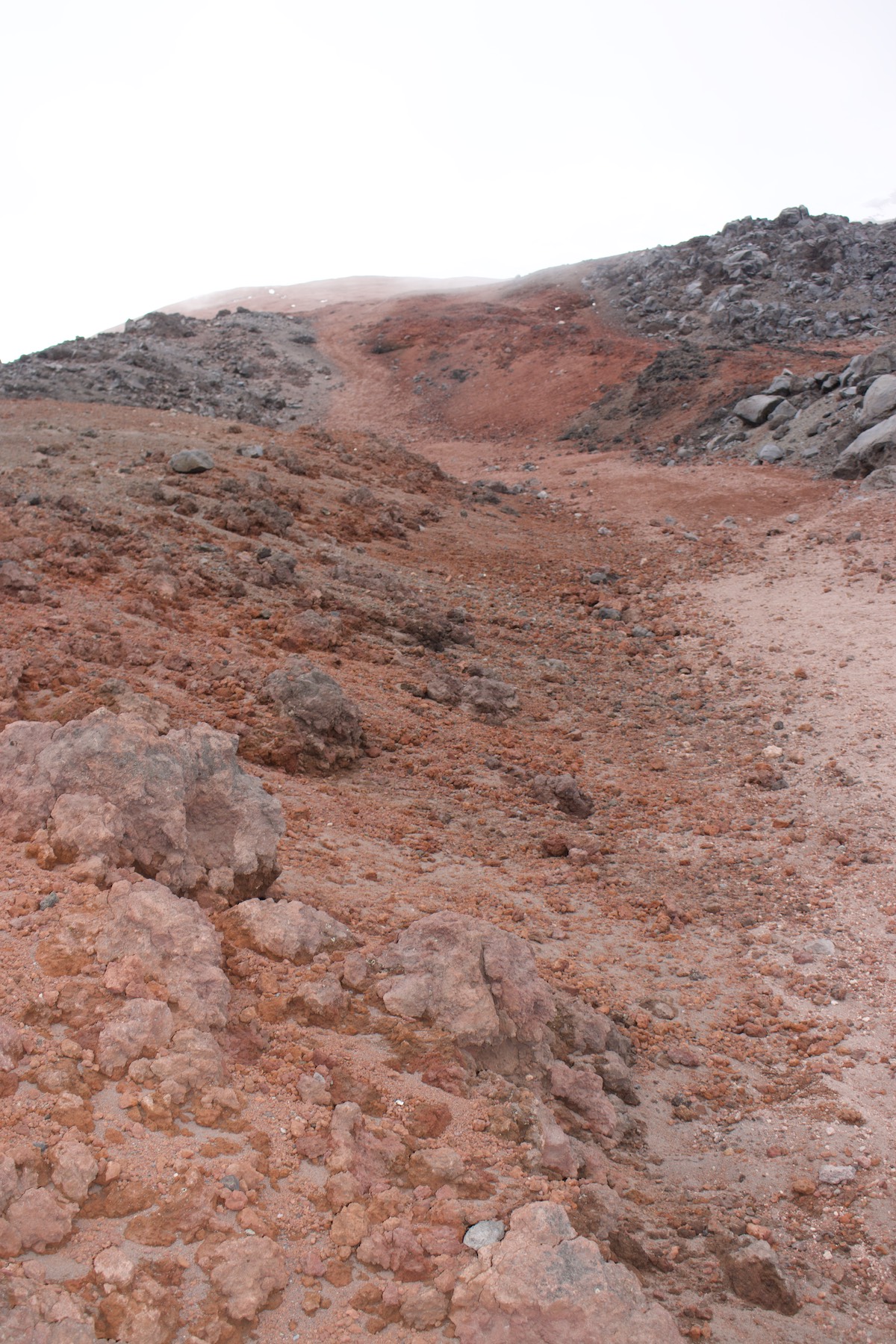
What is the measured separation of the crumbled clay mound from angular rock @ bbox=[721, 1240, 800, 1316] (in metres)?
20.0

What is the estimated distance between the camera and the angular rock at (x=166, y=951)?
9.66 ft

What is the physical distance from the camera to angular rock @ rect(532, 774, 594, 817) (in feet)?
21.2

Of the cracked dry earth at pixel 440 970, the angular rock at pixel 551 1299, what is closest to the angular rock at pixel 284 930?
the cracked dry earth at pixel 440 970

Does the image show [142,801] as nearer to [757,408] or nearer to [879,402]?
[879,402]

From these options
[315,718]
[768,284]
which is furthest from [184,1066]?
[768,284]

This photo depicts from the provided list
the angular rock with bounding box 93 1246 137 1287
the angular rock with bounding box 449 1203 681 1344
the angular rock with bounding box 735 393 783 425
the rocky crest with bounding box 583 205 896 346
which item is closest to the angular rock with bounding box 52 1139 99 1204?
the angular rock with bounding box 93 1246 137 1287

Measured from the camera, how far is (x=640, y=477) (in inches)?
696

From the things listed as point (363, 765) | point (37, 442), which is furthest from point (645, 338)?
point (363, 765)

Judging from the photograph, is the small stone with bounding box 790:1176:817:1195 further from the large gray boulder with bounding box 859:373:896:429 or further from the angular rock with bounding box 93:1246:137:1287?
the large gray boulder with bounding box 859:373:896:429

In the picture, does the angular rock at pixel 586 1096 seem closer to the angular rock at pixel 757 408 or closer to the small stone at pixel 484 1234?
A: the small stone at pixel 484 1234

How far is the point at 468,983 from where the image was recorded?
3480mm

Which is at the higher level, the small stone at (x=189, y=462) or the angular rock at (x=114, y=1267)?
the small stone at (x=189, y=462)

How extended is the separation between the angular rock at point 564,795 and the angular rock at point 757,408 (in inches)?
599

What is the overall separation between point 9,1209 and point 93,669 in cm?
440
